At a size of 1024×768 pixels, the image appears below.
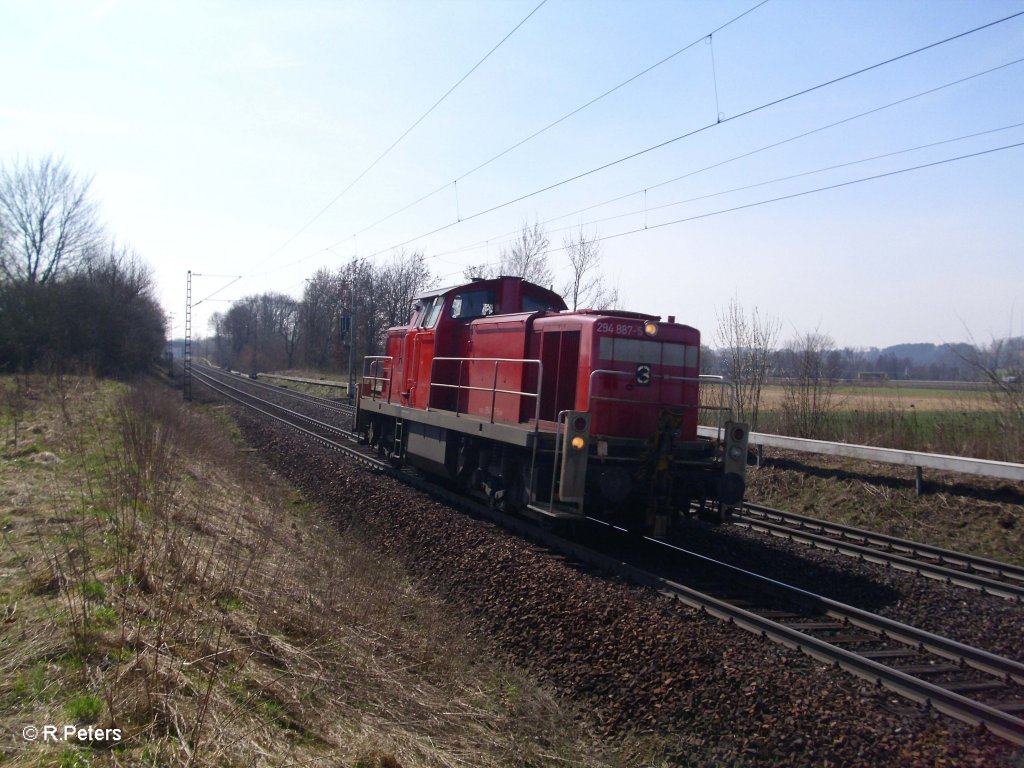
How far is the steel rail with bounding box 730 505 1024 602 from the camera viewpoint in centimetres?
772

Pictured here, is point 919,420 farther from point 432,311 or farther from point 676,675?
point 676,675

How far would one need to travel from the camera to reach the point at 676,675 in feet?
17.2

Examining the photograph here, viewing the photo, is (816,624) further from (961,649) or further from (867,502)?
(867,502)

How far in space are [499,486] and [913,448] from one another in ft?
26.0

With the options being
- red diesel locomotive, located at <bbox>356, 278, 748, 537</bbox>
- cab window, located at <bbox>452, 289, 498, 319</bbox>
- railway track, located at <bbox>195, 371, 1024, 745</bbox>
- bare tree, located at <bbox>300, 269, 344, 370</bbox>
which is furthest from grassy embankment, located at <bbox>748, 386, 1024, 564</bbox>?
bare tree, located at <bbox>300, 269, 344, 370</bbox>

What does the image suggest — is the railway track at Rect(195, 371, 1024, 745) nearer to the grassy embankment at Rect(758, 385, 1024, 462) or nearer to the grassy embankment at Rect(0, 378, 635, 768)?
the grassy embankment at Rect(0, 378, 635, 768)

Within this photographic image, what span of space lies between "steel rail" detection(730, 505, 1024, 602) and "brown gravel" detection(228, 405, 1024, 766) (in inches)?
120

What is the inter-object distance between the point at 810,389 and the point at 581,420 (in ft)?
32.2

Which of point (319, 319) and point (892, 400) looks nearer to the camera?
point (892, 400)

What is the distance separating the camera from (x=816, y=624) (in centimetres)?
635

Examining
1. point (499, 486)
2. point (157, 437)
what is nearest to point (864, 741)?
point (499, 486)

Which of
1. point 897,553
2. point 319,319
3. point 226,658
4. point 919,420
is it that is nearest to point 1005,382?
point 919,420

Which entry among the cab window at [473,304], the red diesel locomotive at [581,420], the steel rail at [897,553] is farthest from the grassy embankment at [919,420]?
the cab window at [473,304]

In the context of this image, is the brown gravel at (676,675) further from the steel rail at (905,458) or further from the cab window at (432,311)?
the steel rail at (905,458)
